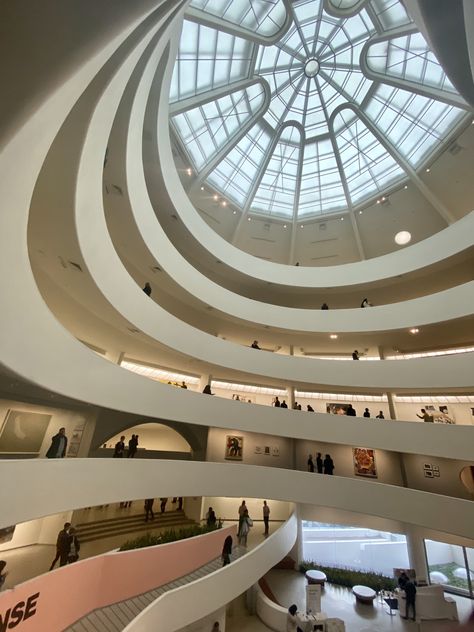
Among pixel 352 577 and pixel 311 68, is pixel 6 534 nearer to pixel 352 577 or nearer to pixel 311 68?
pixel 352 577

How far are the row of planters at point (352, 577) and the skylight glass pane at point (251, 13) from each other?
2904cm

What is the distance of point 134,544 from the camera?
11.4 m

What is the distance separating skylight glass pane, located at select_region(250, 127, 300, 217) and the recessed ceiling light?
724cm

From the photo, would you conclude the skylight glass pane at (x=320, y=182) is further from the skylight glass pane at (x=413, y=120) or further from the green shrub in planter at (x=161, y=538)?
the green shrub in planter at (x=161, y=538)

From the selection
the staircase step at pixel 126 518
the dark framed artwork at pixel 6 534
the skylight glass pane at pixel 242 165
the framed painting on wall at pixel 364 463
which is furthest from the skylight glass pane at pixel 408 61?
the dark framed artwork at pixel 6 534

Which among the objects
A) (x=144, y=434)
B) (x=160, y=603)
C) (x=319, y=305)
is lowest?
(x=160, y=603)

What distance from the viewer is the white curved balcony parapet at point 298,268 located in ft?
45.9

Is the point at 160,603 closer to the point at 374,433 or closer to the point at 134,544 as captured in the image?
the point at 134,544

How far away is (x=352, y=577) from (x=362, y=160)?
2523 cm

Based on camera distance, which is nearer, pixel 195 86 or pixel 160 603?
pixel 160 603

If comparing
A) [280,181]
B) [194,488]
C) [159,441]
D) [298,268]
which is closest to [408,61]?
[280,181]

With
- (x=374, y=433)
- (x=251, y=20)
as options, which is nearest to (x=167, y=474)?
(x=374, y=433)

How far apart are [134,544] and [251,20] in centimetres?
2252

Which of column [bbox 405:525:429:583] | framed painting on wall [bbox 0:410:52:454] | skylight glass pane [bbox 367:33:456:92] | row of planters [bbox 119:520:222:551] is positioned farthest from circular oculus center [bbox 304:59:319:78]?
column [bbox 405:525:429:583]
